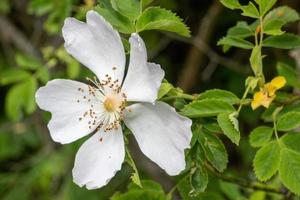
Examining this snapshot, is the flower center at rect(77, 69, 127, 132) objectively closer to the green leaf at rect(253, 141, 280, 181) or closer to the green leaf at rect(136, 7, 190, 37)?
the green leaf at rect(136, 7, 190, 37)

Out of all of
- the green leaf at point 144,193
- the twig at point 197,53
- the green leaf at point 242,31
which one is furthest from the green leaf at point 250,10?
the twig at point 197,53

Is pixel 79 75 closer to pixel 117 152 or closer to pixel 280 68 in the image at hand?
pixel 280 68

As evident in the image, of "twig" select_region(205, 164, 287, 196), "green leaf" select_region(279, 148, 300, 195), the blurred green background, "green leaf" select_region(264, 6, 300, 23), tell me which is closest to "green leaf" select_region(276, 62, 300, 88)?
"green leaf" select_region(264, 6, 300, 23)

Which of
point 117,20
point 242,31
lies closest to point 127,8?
point 117,20

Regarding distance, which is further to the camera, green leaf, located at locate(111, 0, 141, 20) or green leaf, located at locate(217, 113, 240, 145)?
green leaf, located at locate(111, 0, 141, 20)

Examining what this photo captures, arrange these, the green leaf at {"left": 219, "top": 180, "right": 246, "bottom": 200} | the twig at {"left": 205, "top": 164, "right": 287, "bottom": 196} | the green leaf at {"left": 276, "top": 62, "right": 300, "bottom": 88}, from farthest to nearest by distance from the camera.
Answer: the green leaf at {"left": 219, "top": 180, "right": 246, "bottom": 200}, the green leaf at {"left": 276, "top": 62, "right": 300, "bottom": 88}, the twig at {"left": 205, "top": 164, "right": 287, "bottom": 196}

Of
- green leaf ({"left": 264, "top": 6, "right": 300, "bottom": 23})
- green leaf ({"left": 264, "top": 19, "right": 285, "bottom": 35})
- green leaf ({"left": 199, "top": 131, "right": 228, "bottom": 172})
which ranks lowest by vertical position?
green leaf ({"left": 199, "top": 131, "right": 228, "bottom": 172})

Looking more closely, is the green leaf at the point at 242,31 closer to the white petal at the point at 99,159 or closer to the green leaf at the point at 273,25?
the green leaf at the point at 273,25
